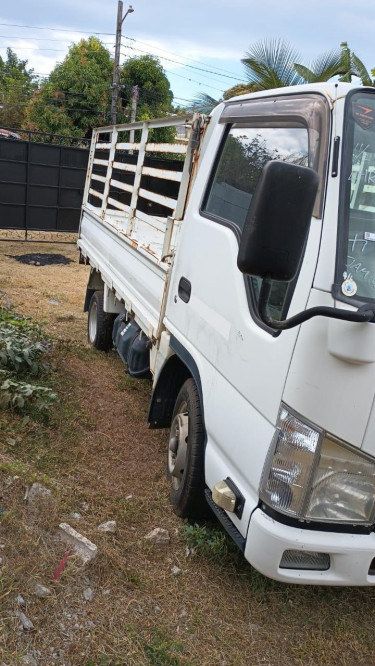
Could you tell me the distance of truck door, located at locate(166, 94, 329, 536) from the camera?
212 centimetres

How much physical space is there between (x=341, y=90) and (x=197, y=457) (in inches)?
69.8

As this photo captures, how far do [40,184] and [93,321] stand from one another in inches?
287

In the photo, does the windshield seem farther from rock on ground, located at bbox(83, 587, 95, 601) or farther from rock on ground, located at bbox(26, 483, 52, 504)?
rock on ground, located at bbox(26, 483, 52, 504)

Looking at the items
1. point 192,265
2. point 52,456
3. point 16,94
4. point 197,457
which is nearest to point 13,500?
point 52,456

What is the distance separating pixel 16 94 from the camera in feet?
120

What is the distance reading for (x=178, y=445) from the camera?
10.2 ft

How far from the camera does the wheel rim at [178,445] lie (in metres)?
3.03

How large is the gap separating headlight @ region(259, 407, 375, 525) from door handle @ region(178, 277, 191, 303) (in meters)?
1.17

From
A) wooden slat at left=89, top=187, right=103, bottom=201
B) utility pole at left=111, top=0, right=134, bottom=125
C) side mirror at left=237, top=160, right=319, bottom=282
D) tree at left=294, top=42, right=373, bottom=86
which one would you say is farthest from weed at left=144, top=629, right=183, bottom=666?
utility pole at left=111, top=0, right=134, bottom=125

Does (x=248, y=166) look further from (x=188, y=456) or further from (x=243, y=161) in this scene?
(x=188, y=456)

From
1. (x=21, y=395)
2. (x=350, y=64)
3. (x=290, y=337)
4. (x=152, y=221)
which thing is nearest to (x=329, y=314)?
(x=290, y=337)

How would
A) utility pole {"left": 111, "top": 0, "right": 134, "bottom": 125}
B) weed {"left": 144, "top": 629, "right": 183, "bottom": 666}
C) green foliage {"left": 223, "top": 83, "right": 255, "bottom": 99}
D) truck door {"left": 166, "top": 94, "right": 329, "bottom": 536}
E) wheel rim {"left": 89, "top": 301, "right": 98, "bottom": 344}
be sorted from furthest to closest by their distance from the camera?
utility pole {"left": 111, "top": 0, "right": 134, "bottom": 125} → green foliage {"left": 223, "top": 83, "right": 255, "bottom": 99} → wheel rim {"left": 89, "top": 301, "right": 98, "bottom": 344} → weed {"left": 144, "top": 629, "right": 183, "bottom": 666} → truck door {"left": 166, "top": 94, "right": 329, "bottom": 536}

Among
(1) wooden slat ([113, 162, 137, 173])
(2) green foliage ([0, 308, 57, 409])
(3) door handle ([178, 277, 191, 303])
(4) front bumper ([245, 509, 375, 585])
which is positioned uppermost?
(1) wooden slat ([113, 162, 137, 173])

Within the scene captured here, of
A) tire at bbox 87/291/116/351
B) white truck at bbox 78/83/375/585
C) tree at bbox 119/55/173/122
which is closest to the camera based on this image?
white truck at bbox 78/83/375/585
